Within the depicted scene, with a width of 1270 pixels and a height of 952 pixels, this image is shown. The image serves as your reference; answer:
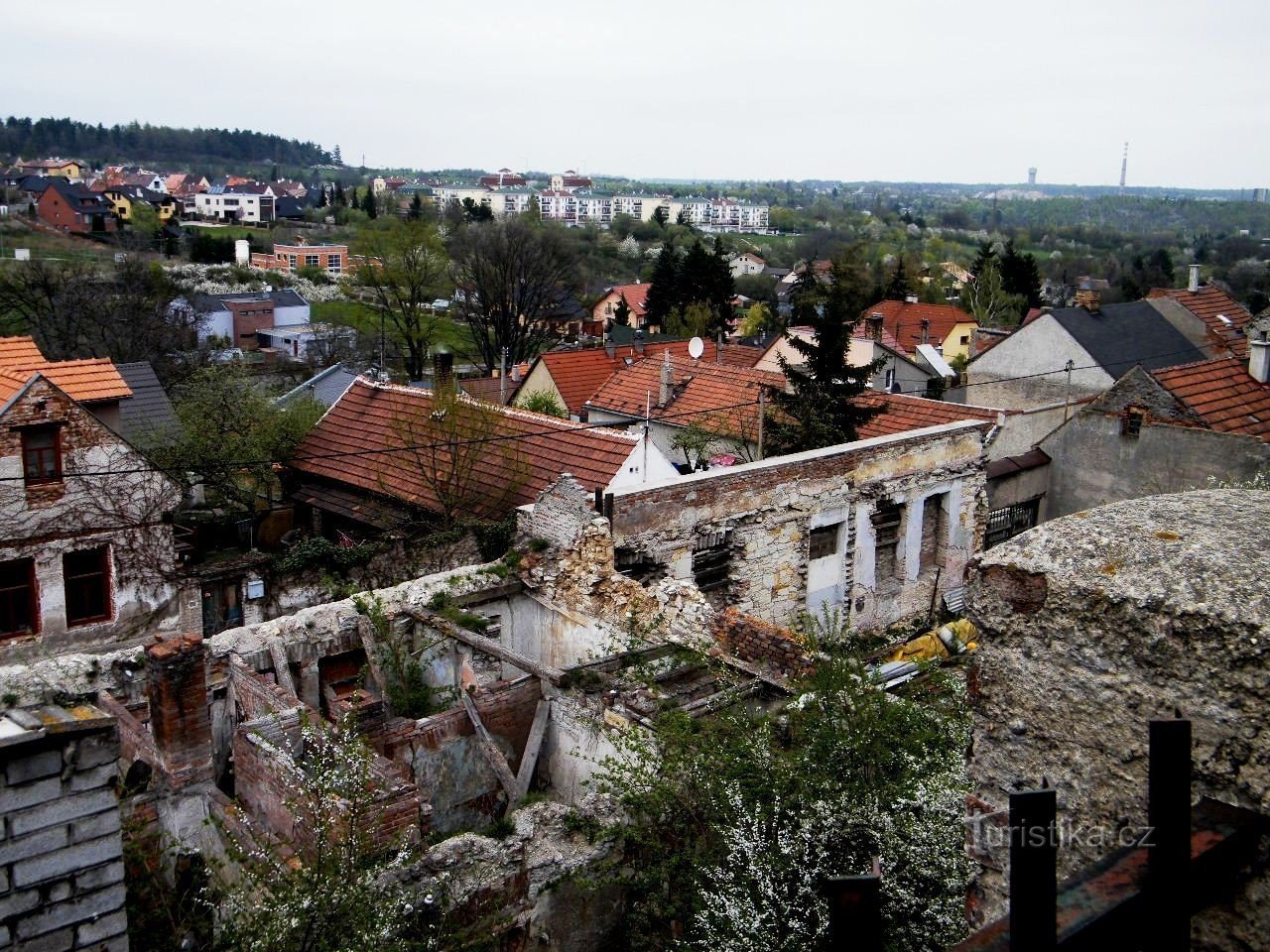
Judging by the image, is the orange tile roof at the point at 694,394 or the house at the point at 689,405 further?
the orange tile roof at the point at 694,394

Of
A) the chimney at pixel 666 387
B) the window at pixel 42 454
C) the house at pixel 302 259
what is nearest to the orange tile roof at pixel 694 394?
the chimney at pixel 666 387

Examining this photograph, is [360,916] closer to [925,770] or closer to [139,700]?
[925,770]

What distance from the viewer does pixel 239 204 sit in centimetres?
14250

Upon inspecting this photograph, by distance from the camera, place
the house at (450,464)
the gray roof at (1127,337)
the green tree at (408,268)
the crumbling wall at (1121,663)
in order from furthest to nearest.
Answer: the green tree at (408,268)
the gray roof at (1127,337)
the house at (450,464)
the crumbling wall at (1121,663)

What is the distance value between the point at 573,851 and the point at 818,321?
15.8 meters

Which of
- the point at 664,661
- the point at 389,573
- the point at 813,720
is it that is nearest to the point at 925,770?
the point at 813,720

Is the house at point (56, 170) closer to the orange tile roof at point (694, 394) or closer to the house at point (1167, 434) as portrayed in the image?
the orange tile roof at point (694, 394)

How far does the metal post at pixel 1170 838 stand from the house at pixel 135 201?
121501mm

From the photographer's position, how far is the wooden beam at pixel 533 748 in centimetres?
1110

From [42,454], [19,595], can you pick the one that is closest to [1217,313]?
[42,454]

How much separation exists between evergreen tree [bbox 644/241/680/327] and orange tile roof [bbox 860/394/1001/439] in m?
41.0

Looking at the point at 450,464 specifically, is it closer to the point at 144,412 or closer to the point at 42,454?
the point at 42,454

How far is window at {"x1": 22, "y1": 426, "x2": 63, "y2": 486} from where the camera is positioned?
58.5 ft

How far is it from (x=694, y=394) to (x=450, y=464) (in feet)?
29.4
